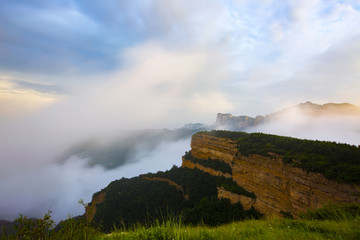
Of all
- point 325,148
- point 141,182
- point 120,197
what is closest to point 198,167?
point 141,182

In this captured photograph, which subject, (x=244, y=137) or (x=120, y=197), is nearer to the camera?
(x=244, y=137)

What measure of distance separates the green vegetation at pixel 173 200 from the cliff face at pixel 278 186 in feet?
4.58

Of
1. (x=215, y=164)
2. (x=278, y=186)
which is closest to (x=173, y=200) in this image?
(x=215, y=164)

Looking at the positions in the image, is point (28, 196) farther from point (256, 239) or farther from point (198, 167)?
point (256, 239)

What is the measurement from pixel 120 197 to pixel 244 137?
32.4 m

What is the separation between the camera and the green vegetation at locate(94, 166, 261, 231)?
81.1 feet

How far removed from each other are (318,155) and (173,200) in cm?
2589

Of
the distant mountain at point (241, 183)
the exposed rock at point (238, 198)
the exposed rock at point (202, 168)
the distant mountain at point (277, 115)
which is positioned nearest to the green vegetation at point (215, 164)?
the distant mountain at point (241, 183)

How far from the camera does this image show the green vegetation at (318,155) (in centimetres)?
1511

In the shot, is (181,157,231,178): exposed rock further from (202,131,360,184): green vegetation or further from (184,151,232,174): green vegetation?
(202,131,360,184): green vegetation

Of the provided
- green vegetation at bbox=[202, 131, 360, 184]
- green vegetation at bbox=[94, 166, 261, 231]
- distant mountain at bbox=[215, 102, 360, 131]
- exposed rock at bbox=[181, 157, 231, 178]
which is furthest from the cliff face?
distant mountain at bbox=[215, 102, 360, 131]

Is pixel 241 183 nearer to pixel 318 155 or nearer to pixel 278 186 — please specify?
pixel 278 186

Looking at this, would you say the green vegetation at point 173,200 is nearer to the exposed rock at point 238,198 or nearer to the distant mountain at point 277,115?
the exposed rock at point 238,198

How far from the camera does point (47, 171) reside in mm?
196375
